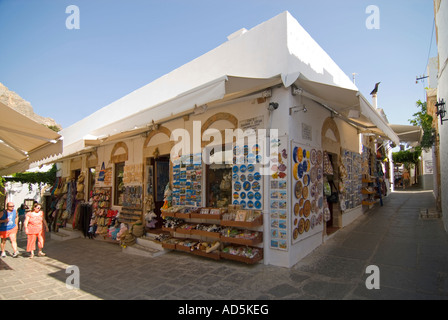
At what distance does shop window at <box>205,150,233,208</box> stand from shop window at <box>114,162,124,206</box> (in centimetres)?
407

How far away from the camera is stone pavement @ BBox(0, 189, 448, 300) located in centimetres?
326

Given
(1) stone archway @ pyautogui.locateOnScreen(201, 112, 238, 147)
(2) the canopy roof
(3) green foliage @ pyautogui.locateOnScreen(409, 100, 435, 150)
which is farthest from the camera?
(3) green foliage @ pyautogui.locateOnScreen(409, 100, 435, 150)

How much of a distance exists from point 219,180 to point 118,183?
4619 mm

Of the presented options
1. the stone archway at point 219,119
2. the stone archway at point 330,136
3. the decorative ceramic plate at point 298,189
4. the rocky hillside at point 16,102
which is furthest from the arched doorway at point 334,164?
the rocky hillside at point 16,102

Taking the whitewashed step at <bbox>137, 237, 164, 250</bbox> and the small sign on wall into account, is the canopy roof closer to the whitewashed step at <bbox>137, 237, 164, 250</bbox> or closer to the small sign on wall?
the small sign on wall

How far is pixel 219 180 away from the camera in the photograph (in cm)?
527

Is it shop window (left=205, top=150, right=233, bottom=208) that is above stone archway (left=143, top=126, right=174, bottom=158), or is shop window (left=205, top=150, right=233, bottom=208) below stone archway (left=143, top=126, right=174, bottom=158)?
below

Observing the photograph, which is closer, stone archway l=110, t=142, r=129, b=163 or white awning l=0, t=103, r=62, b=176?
white awning l=0, t=103, r=62, b=176

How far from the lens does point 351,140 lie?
7629 mm

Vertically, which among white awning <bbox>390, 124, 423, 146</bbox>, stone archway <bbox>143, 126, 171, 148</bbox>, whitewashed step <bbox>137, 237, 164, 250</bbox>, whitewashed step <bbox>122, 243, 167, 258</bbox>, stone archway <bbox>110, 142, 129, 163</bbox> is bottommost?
whitewashed step <bbox>122, 243, 167, 258</bbox>

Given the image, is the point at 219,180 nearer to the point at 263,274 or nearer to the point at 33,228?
the point at 263,274

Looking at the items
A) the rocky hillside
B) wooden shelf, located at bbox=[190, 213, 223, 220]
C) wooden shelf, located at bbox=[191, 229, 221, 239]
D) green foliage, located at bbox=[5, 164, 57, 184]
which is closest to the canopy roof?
wooden shelf, located at bbox=[190, 213, 223, 220]
